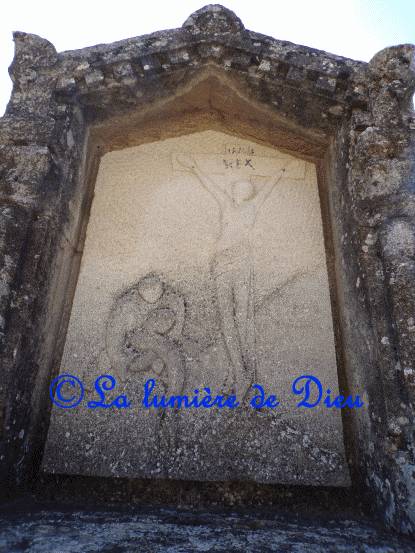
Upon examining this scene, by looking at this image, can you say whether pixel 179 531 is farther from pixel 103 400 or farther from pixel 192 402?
pixel 103 400

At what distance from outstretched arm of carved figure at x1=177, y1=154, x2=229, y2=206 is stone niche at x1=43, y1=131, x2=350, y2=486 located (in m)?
0.01

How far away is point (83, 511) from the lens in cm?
166

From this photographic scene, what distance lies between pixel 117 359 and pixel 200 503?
959 millimetres

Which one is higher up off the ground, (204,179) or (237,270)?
(204,179)

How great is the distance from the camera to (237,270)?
7.75ft

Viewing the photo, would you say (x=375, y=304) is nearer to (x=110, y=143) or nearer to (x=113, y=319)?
(x=113, y=319)

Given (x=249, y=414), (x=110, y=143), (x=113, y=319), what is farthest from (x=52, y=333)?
(x=110, y=143)

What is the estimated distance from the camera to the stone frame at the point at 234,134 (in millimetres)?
1714

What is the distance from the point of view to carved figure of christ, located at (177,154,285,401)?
2.12 metres

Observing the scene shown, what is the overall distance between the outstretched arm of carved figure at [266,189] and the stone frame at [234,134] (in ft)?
0.89

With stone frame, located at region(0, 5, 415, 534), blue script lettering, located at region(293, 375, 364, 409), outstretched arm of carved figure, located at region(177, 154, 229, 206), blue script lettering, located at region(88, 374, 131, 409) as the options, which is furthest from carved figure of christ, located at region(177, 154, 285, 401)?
blue script lettering, located at region(88, 374, 131, 409)

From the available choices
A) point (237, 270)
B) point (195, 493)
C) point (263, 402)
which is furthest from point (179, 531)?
point (237, 270)

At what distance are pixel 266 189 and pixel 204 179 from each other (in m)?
0.51

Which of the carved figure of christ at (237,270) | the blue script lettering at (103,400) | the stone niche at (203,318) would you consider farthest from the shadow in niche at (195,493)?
the carved figure of christ at (237,270)
